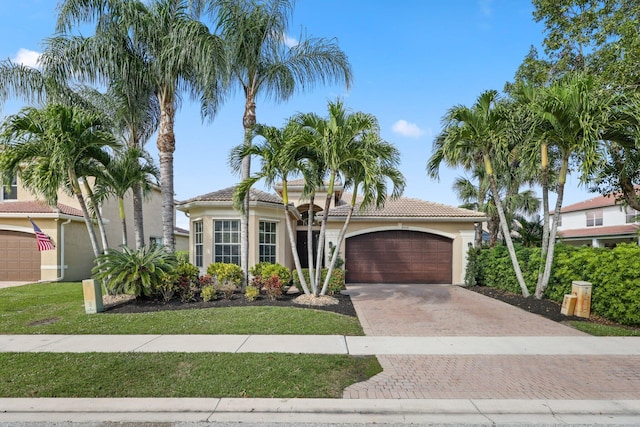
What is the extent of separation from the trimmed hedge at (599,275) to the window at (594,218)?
70.7 feet

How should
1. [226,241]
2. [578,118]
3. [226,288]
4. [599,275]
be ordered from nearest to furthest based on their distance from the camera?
[599,275] < [578,118] < [226,288] < [226,241]

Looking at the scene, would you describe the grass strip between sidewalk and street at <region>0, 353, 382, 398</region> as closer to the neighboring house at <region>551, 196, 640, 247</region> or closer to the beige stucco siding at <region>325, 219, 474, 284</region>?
the beige stucco siding at <region>325, 219, 474, 284</region>

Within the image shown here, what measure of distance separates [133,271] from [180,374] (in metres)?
5.67

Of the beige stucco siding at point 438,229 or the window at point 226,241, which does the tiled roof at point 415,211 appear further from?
the window at point 226,241

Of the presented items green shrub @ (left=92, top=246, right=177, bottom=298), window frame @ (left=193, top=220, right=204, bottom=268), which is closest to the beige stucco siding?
window frame @ (left=193, top=220, right=204, bottom=268)

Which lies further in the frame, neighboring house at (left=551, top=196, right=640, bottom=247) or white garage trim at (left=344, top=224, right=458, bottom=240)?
neighboring house at (left=551, top=196, right=640, bottom=247)

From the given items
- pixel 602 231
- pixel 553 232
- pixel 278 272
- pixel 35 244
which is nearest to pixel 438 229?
pixel 553 232

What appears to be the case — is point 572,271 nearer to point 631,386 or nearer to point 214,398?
point 631,386

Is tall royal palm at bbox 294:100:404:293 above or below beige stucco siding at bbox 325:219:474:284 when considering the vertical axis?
above

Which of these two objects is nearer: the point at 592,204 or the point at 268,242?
the point at 268,242

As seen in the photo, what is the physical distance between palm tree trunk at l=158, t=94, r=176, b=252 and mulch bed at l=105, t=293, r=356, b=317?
208 centimetres

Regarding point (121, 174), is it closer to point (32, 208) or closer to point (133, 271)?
point (133, 271)

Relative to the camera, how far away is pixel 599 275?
8.55 m

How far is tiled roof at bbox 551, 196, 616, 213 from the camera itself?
2687 cm
